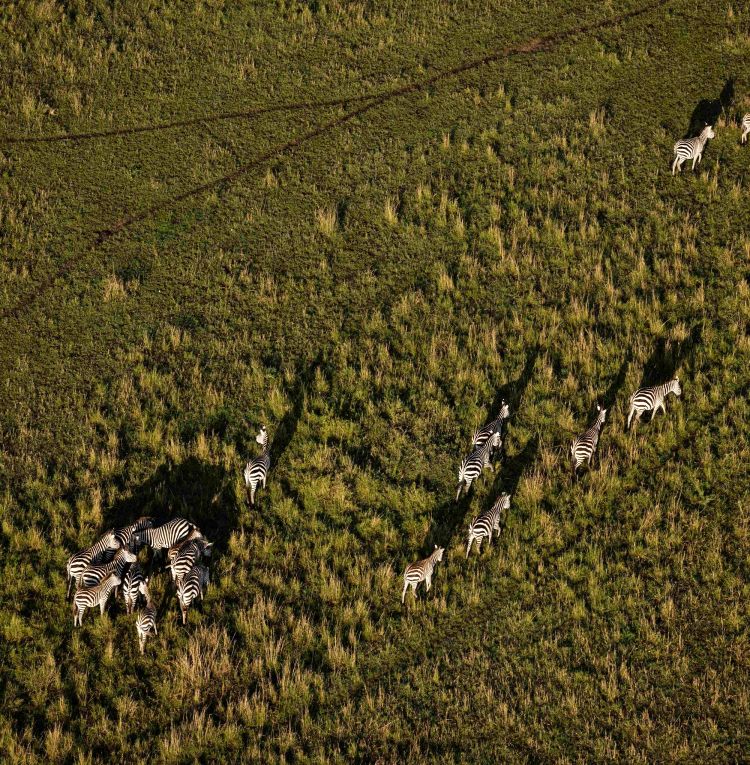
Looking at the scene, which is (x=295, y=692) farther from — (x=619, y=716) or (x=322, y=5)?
(x=322, y=5)

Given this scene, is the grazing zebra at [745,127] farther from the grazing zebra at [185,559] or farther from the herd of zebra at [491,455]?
the grazing zebra at [185,559]

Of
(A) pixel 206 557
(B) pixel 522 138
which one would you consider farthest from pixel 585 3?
(A) pixel 206 557

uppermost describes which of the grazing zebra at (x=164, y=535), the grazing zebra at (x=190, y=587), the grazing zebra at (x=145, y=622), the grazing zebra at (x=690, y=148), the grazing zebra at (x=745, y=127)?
the grazing zebra at (x=745, y=127)

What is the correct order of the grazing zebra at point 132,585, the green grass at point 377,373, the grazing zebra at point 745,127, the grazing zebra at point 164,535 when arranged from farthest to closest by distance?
the grazing zebra at point 745,127, the grazing zebra at point 164,535, the grazing zebra at point 132,585, the green grass at point 377,373

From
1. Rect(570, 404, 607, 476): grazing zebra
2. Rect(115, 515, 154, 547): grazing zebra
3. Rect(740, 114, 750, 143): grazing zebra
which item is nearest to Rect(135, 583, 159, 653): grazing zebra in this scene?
Rect(115, 515, 154, 547): grazing zebra

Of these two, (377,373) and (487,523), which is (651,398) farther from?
(377,373)

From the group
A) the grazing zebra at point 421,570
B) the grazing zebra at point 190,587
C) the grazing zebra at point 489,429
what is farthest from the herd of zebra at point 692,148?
the grazing zebra at point 190,587

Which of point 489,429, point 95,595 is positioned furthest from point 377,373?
point 95,595
